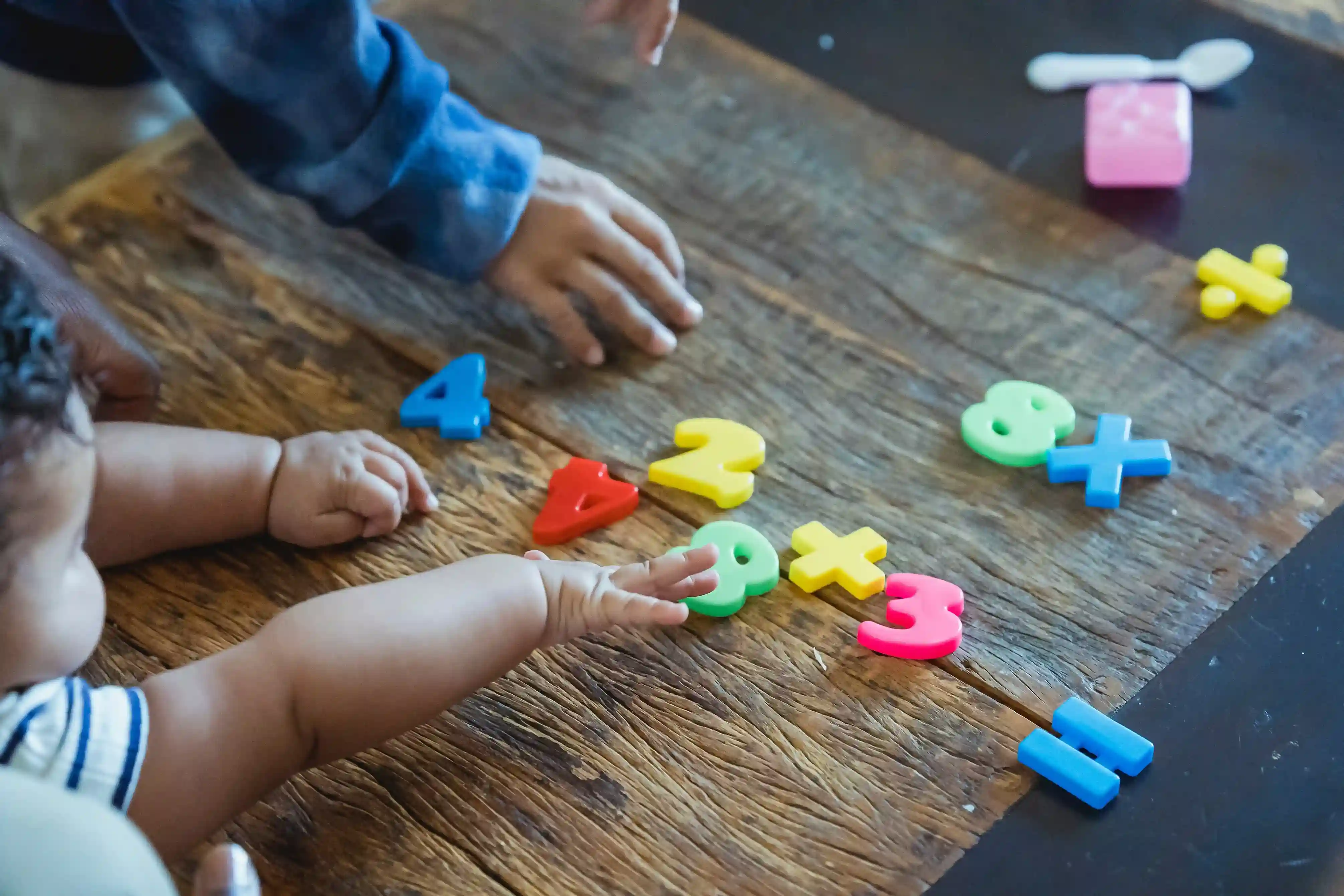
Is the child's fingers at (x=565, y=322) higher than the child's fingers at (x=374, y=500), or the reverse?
the child's fingers at (x=565, y=322)

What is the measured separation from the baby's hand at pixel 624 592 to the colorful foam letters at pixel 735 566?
20mm

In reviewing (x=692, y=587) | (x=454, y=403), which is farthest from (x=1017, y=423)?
(x=454, y=403)

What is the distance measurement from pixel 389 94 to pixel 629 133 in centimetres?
26

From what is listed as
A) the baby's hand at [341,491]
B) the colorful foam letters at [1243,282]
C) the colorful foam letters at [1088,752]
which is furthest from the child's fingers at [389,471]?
the colorful foam letters at [1243,282]

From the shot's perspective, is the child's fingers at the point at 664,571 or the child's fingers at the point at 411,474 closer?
the child's fingers at the point at 664,571

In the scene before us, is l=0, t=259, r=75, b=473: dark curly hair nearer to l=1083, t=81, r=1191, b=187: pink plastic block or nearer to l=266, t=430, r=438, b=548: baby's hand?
l=266, t=430, r=438, b=548: baby's hand

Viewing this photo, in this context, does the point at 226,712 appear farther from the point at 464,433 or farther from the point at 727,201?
the point at 727,201

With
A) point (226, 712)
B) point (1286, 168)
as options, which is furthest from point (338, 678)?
point (1286, 168)

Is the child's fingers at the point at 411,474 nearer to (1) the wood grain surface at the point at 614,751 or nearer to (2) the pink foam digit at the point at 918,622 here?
(1) the wood grain surface at the point at 614,751

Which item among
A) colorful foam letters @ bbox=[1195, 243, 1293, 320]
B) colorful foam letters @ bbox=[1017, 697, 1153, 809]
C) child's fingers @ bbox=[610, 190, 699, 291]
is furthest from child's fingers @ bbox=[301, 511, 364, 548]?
colorful foam letters @ bbox=[1195, 243, 1293, 320]

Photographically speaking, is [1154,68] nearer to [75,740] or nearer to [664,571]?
[664,571]

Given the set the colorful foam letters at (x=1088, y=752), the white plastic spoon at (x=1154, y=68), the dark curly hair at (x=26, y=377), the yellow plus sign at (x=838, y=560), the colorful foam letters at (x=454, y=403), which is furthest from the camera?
the white plastic spoon at (x=1154, y=68)

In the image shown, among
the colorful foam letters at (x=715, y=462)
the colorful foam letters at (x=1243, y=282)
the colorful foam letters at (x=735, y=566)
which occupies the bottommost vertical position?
the colorful foam letters at (x=735, y=566)

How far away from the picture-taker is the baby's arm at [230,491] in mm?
871
